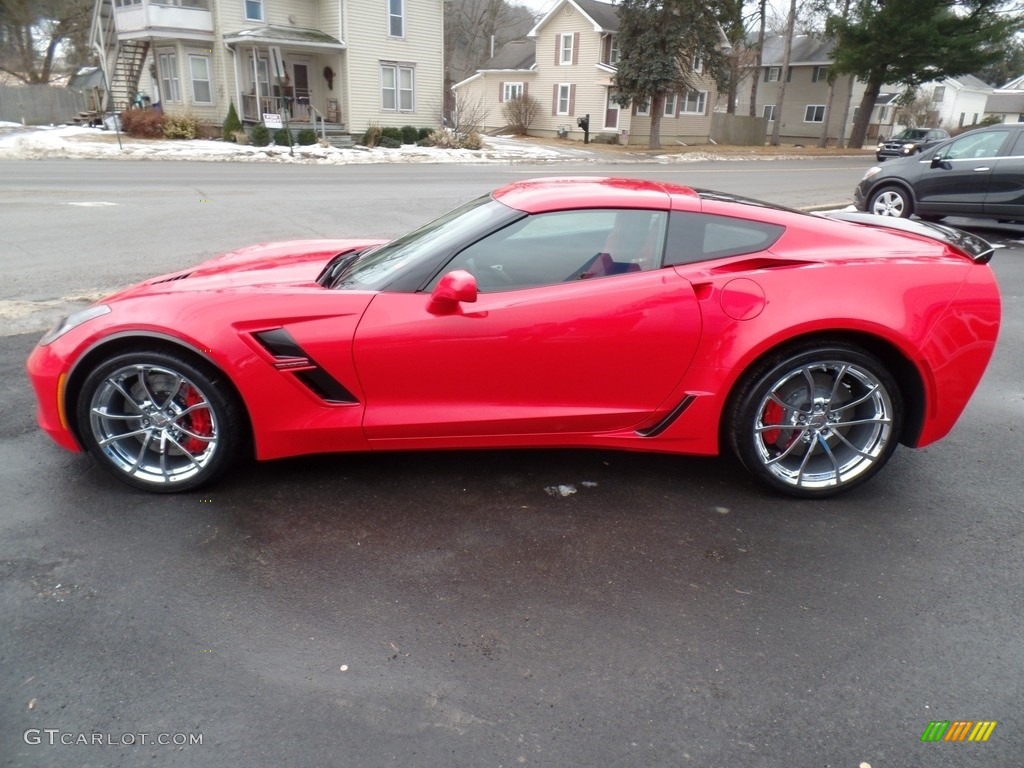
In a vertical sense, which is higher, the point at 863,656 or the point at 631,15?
the point at 631,15

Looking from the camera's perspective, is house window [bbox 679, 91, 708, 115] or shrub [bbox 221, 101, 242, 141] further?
house window [bbox 679, 91, 708, 115]

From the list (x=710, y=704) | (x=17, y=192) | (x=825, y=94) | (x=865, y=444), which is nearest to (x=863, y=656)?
(x=710, y=704)

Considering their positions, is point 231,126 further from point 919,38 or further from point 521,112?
point 919,38

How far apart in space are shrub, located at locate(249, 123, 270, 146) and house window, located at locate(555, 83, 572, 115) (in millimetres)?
19411

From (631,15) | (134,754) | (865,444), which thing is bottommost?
(134,754)

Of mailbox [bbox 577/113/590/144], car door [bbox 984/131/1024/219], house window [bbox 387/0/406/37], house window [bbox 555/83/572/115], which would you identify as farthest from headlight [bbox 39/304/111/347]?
house window [bbox 555/83/572/115]

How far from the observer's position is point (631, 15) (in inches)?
1328

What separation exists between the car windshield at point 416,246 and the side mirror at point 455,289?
0.31 metres

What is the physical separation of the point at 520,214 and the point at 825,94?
196 ft

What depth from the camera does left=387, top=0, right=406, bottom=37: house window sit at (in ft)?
105

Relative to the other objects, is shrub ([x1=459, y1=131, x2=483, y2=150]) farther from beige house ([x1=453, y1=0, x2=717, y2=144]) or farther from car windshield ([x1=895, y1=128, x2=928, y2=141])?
car windshield ([x1=895, y1=128, x2=928, y2=141])

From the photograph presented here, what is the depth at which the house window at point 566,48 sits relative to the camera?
41.5 metres

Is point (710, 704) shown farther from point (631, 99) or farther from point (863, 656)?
point (631, 99)

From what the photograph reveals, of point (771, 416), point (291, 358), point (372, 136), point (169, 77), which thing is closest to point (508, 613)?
point (291, 358)
